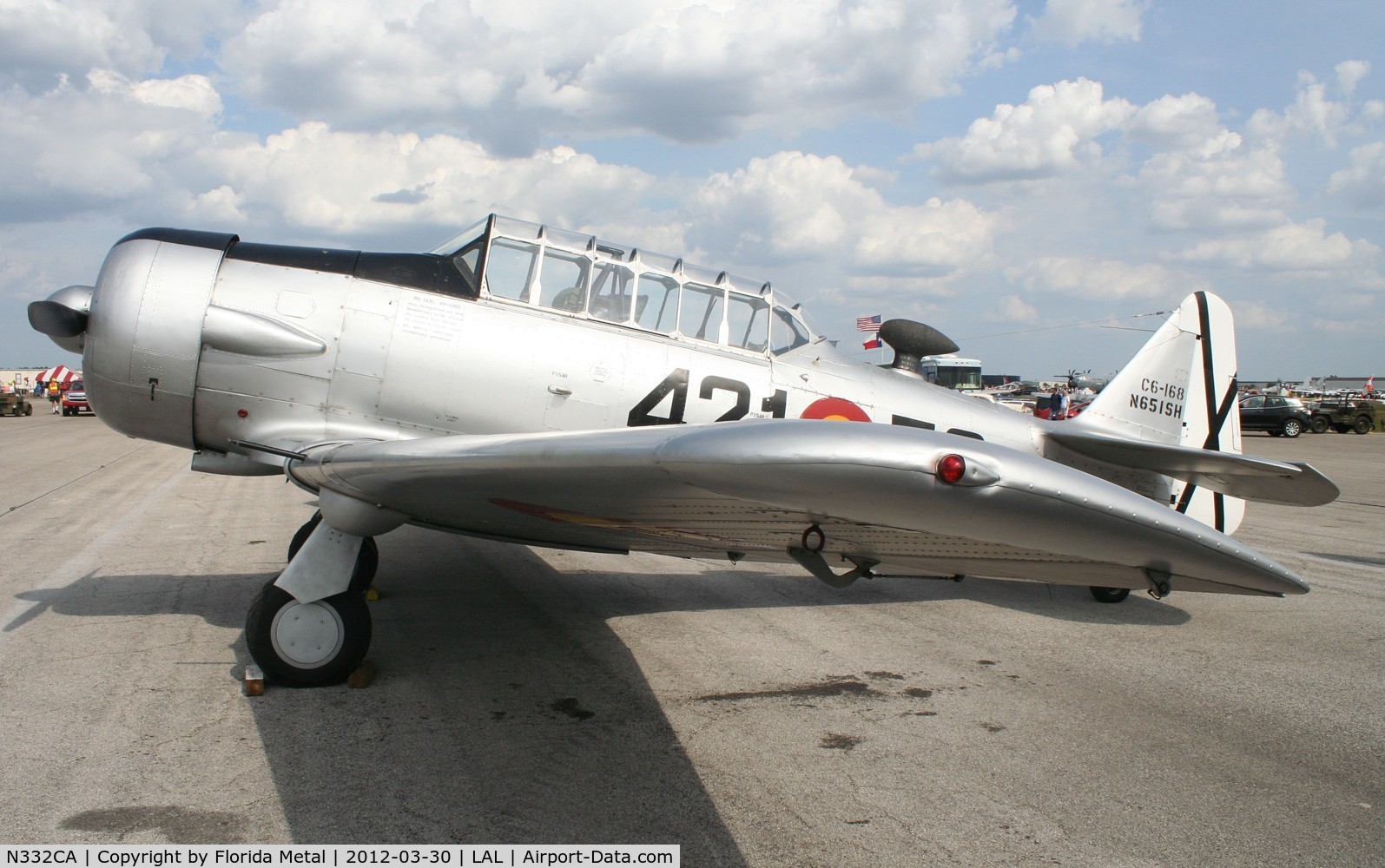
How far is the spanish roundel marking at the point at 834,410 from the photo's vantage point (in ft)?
19.7

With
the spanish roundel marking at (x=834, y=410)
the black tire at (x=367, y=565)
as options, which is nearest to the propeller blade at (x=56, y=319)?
the black tire at (x=367, y=565)

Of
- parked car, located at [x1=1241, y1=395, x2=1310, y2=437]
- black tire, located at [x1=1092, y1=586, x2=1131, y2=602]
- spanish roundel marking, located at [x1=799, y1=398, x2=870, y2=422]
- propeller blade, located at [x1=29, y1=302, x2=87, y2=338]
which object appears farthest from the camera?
parked car, located at [x1=1241, y1=395, x2=1310, y2=437]

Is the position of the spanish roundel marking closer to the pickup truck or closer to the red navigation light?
the red navigation light

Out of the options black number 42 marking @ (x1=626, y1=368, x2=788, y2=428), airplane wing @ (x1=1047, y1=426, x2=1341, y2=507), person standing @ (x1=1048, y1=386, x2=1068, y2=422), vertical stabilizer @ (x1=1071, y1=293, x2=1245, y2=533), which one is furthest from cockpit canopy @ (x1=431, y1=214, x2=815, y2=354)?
person standing @ (x1=1048, y1=386, x2=1068, y2=422)

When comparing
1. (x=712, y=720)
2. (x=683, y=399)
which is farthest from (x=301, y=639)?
(x=683, y=399)

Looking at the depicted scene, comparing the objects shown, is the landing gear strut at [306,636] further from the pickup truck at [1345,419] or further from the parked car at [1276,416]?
the pickup truck at [1345,419]

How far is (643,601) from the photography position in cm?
659

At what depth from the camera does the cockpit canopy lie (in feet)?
18.2

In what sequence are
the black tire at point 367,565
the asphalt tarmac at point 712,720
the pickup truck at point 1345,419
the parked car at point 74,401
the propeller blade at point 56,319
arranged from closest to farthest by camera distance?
1. the asphalt tarmac at point 712,720
2. the propeller blade at point 56,319
3. the black tire at point 367,565
4. the parked car at point 74,401
5. the pickup truck at point 1345,419

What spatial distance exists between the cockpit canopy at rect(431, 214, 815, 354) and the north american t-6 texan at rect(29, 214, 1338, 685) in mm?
16

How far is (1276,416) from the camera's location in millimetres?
32250

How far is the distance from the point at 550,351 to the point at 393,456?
1808 mm

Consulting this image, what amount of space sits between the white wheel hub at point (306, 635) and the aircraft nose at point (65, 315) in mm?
2318
